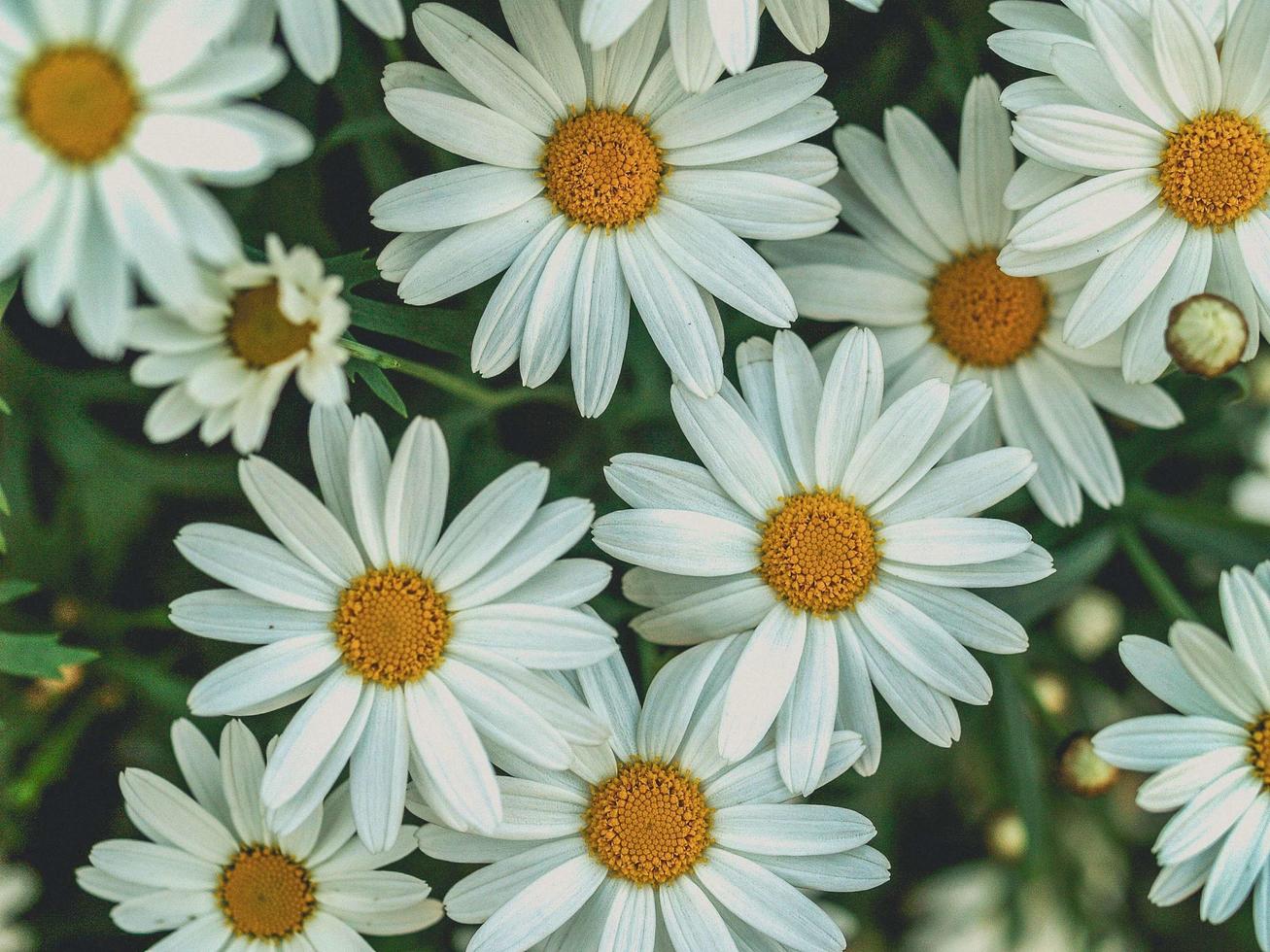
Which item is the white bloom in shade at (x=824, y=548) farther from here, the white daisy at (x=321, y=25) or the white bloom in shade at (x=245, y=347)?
the white daisy at (x=321, y=25)

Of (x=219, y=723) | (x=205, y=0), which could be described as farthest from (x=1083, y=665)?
(x=205, y=0)

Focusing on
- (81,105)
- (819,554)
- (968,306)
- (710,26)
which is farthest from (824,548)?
(81,105)

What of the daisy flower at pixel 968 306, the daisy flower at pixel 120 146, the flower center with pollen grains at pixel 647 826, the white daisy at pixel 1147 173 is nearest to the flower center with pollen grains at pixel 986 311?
the daisy flower at pixel 968 306

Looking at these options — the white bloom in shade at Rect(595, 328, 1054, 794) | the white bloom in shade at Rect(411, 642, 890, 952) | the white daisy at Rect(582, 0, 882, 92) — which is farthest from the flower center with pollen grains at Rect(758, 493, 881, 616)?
the white daisy at Rect(582, 0, 882, 92)

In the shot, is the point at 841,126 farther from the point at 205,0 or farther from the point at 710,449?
the point at 205,0

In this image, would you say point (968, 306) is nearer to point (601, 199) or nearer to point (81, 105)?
point (601, 199)

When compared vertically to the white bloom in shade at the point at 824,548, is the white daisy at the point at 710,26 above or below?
above
